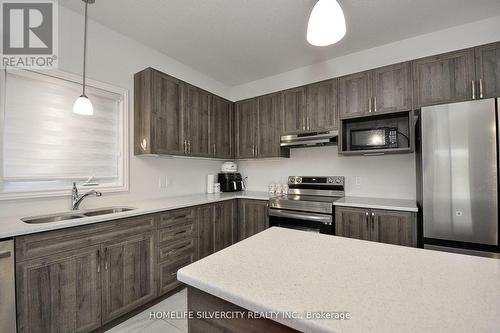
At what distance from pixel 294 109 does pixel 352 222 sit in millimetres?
1641

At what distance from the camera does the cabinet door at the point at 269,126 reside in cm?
317

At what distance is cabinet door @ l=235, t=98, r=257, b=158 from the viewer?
11.1 ft

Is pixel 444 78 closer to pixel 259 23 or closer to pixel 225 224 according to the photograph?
pixel 259 23

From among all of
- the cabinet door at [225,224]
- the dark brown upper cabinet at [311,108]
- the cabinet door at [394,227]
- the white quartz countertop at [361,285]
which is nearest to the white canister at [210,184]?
the cabinet door at [225,224]

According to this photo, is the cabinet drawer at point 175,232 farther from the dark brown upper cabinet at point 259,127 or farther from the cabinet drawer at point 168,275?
the dark brown upper cabinet at point 259,127

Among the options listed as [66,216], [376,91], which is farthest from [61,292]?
[376,91]

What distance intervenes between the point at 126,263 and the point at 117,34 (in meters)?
2.36

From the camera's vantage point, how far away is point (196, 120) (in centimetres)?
292

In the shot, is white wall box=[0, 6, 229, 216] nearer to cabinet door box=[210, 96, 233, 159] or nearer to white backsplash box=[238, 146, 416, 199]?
cabinet door box=[210, 96, 233, 159]

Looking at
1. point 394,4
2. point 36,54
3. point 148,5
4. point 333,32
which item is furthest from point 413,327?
point 36,54

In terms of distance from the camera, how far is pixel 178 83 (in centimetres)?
266

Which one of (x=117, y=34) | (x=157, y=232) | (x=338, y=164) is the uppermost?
(x=117, y=34)

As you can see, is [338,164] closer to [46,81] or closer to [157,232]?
[157,232]

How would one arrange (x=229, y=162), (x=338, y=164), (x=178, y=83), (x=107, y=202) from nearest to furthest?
(x=107, y=202) < (x=178, y=83) < (x=338, y=164) < (x=229, y=162)
